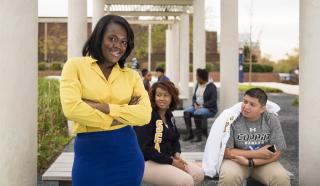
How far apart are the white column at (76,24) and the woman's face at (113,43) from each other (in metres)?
7.32

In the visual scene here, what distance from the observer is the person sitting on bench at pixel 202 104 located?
9633 mm

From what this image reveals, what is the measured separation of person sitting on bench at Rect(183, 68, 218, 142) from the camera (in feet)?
31.6

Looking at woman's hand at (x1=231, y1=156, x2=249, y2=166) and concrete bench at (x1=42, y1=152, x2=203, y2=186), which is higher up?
woman's hand at (x1=231, y1=156, x2=249, y2=166)

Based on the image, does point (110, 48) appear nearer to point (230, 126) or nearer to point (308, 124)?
point (230, 126)

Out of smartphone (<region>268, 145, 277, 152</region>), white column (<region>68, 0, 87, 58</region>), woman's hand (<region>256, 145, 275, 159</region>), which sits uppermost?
white column (<region>68, 0, 87, 58</region>)

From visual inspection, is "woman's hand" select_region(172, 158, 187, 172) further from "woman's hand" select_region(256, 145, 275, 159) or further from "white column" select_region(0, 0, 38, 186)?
"white column" select_region(0, 0, 38, 186)

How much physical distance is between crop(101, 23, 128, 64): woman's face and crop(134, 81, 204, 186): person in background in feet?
4.28

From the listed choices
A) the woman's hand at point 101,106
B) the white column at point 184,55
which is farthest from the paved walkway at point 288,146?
the white column at point 184,55

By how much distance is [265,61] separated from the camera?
187ft

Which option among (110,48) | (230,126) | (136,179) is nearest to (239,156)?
(230,126)

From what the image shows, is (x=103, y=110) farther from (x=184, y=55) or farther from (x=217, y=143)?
(x=184, y=55)

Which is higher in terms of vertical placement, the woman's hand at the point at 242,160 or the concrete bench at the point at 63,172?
the woman's hand at the point at 242,160

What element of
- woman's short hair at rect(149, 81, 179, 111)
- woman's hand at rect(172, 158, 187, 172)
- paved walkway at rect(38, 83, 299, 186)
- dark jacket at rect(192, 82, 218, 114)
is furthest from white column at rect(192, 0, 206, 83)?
woman's hand at rect(172, 158, 187, 172)

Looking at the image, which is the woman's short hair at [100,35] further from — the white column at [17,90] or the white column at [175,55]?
the white column at [175,55]
